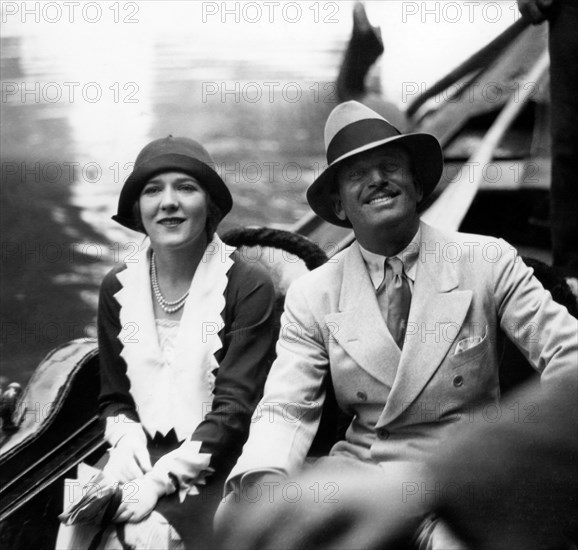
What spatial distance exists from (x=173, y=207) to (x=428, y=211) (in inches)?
21.8

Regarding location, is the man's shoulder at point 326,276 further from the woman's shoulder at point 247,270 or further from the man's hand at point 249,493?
the man's hand at point 249,493

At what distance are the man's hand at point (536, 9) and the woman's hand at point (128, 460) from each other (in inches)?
47.7

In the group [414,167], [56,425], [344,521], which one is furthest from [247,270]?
[344,521]

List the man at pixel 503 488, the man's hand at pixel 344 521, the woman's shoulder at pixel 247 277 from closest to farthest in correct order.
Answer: the man at pixel 503 488 < the man's hand at pixel 344 521 < the woman's shoulder at pixel 247 277

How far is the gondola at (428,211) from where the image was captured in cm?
165

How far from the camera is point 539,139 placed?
1792 millimetres

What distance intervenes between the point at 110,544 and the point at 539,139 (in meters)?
1.30

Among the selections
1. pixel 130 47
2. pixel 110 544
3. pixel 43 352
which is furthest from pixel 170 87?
pixel 110 544

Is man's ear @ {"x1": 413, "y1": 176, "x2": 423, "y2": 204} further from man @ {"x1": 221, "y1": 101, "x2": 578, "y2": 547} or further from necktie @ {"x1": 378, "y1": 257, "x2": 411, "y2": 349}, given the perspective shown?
necktie @ {"x1": 378, "y1": 257, "x2": 411, "y2": 349}

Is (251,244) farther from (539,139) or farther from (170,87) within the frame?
(539,139)

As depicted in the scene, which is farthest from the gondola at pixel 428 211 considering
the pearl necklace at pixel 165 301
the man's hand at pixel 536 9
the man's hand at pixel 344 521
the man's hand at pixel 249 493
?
the man's hand at pixel 344 521

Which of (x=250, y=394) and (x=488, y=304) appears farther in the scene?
(x=250, y=394)

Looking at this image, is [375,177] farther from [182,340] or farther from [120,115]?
[120,115]

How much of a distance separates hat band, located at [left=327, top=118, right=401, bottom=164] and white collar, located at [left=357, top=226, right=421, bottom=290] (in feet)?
0.63
